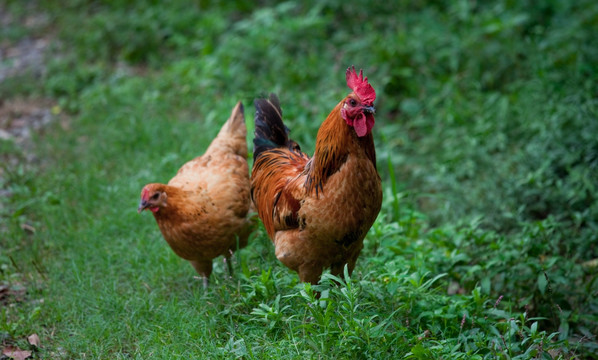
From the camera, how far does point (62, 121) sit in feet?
26.5

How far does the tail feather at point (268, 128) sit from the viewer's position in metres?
4.70

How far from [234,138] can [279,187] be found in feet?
3.97

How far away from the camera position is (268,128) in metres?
4.73

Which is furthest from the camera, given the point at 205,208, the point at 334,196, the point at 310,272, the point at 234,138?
the point at 234,138

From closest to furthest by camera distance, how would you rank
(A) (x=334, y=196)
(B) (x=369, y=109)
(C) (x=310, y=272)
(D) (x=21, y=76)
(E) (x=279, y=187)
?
(B) (x=369, y=109), (A) (x=334, y=196), (C) (x=310, y=272), (E) (x=279, y=187), (D) (x=21, y=76)

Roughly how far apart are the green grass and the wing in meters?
0.49

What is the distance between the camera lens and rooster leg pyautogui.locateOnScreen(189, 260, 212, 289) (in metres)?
4.66

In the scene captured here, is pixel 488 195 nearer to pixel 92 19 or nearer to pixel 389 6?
pixel 389 6

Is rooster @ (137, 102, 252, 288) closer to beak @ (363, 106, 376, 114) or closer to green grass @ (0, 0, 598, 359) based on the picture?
green grass @ (0, 0, 598, 359)

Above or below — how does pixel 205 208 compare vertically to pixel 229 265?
above

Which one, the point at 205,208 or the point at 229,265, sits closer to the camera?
the point at 205,208

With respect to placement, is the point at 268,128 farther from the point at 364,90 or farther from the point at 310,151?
the point at 310,151

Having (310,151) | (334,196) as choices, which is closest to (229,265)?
(334,196)

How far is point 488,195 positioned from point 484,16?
12.3 ft
